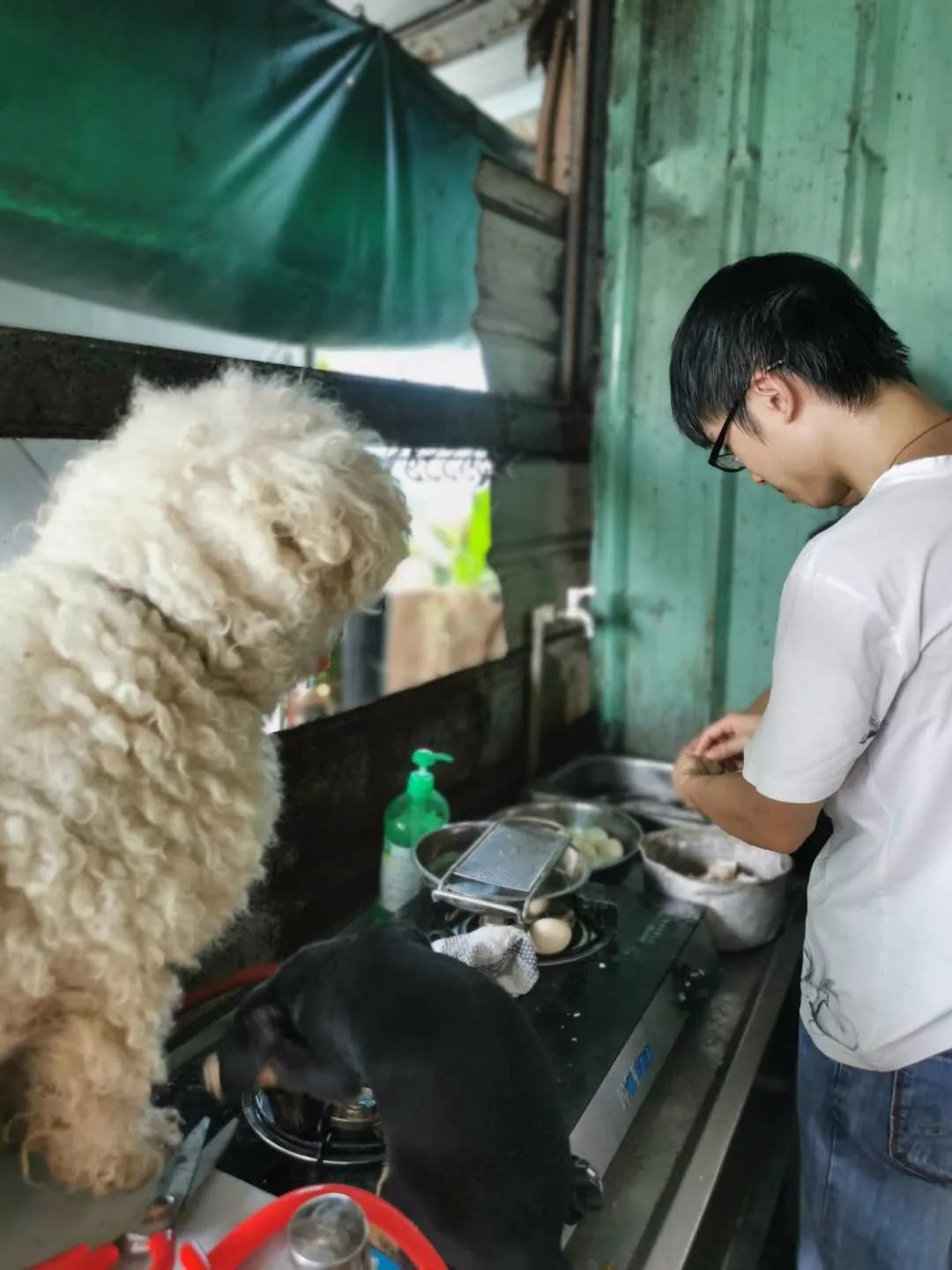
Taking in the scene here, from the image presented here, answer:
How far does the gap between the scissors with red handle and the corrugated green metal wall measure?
5.32ft

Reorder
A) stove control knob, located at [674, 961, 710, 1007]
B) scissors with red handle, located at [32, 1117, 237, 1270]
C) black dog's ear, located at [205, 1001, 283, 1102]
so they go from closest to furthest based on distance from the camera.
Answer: scissors with red handle, located at [32, 1117, 237, 1270] → black dog's ear, located at [205, 1001, 283, 1102] → stove control knob, located at [674, 961, 710, 1007]

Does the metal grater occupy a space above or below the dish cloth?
above

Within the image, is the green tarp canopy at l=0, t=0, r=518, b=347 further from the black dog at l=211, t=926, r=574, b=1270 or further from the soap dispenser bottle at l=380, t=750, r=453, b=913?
the black dog at l=211, t=926, r=574, b=1270

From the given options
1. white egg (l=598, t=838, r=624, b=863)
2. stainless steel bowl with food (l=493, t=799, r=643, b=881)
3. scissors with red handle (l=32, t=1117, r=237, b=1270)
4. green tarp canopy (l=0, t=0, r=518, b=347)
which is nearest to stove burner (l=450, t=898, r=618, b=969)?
stainless steel bowl with food (l=493, t=799, r=643, b=881)

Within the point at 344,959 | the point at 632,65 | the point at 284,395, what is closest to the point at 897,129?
the point at 632,65

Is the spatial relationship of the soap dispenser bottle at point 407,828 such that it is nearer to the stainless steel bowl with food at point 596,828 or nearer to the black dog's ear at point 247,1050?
the stainless steel bowl with food at point 596,828

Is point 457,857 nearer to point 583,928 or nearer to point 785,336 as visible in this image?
point 583,928

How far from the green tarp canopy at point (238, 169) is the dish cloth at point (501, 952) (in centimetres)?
106

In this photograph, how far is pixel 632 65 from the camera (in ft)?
6.85

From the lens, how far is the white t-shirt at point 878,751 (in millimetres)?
836

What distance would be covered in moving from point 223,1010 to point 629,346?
183 cm

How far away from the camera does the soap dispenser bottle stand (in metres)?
1.54

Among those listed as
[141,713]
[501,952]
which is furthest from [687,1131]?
[141,713]

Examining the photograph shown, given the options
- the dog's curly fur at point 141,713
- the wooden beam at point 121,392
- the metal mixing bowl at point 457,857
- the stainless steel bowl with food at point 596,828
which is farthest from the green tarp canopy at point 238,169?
the stainless steel bowl with food at point 596,828
